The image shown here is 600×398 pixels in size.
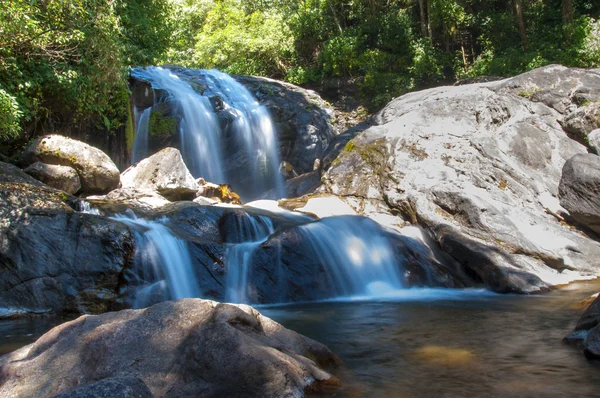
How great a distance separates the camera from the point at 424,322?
23.7 feet

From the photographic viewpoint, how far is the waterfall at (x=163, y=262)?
30.1 feet

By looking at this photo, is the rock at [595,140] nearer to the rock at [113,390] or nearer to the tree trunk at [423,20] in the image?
the tree trunk at [423,20]

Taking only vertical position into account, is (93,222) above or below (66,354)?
above

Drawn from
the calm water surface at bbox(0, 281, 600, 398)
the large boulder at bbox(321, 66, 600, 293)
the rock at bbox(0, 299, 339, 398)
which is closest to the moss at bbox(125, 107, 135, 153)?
the large boulder at bbox(321, 66, 600, 293)

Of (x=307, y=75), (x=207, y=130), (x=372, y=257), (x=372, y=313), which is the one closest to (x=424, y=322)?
(x=372, y=313)

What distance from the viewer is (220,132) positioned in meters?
19.1

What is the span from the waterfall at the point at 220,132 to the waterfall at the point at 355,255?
267 inches

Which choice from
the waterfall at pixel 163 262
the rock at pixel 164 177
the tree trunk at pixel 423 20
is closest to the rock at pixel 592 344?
the waterfall at pixel 163 262

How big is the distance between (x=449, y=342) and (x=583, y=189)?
27.0 ft

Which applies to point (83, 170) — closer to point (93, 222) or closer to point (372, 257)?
point (93, 222)

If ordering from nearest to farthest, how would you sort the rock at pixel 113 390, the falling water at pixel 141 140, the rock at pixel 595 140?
the rock at pixel 113 390 < the rock at pixel 595 140 < the falling water at pixel 141 140

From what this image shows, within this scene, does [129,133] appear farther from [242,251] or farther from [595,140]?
[595,140]

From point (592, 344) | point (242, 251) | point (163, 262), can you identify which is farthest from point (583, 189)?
point (163, 262)

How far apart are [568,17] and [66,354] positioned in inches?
905
